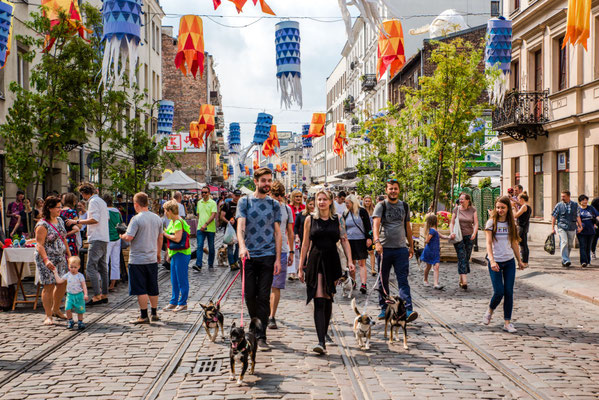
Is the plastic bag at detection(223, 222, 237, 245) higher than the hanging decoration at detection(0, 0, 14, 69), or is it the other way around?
the hanging decoration at detection(0, 0, 14, 69)

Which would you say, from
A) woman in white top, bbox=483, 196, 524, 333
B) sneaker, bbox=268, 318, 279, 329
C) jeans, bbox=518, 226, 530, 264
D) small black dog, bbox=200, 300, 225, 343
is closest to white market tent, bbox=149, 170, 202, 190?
jeans, bbox=518, 226, 530, 264

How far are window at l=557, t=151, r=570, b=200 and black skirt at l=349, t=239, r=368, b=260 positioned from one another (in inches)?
485

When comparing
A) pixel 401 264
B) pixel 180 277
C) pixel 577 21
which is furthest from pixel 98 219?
pixel 577 21

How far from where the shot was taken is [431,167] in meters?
24.3

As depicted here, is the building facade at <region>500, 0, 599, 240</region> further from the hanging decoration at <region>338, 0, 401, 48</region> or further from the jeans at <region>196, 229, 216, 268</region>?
the hanging decoration at <region>338, 0, 401, 48</region>

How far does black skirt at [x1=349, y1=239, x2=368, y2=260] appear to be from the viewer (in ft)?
39.5

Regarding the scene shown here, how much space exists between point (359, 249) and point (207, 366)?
5804 mm

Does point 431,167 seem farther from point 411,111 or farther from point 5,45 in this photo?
point 5,45

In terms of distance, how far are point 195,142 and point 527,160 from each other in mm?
18276

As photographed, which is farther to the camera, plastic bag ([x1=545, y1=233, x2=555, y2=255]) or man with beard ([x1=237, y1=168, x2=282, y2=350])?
plastic bag ([x1=545, y1=233, x2=555, y2=255])

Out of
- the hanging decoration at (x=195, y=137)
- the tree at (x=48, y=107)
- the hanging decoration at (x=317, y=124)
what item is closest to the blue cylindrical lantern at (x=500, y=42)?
the tree at (x=48, y=107)

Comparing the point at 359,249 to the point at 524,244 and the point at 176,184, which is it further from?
the point at 176,184

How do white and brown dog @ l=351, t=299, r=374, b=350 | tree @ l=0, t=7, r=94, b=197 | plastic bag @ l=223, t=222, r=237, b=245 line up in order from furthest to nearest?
plastic bag @ l=223, t=222, r=237, b=245, tree @ l=0, t=7, r=94, b=197, white and brown dog @ l=351, t=299, r=374, b=350

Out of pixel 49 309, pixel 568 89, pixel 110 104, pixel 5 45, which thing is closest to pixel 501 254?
pixel 49 309
